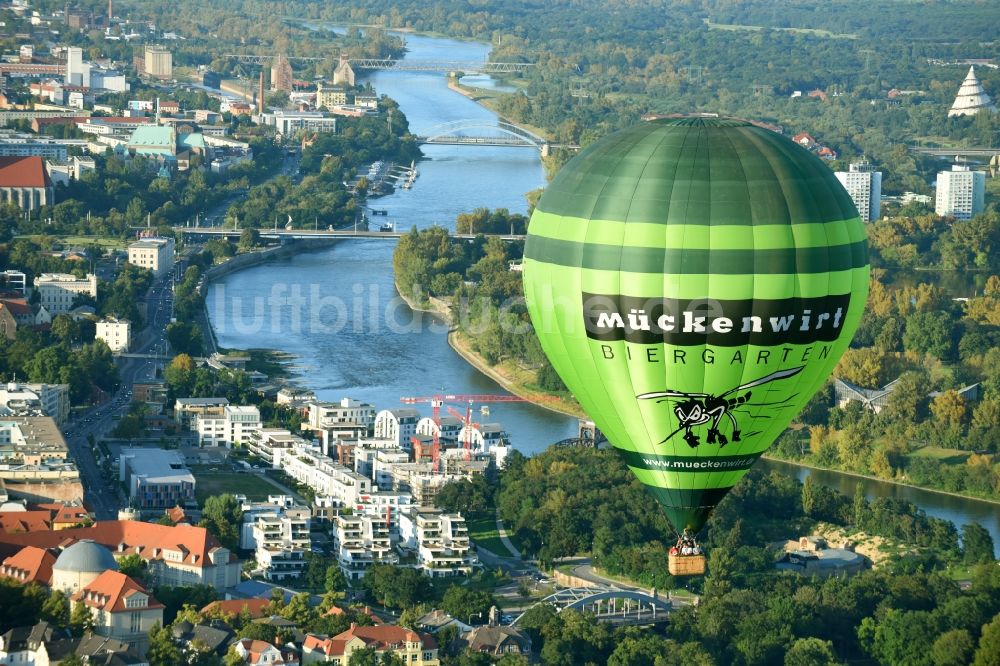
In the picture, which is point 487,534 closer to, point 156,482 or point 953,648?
point 156,482

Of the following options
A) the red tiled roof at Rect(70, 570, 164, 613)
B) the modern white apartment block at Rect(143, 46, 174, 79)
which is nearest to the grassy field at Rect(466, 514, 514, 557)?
the red tiled roof at Rect(70, 570, 164, 613)

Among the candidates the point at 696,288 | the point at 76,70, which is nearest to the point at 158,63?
the point at 76,70

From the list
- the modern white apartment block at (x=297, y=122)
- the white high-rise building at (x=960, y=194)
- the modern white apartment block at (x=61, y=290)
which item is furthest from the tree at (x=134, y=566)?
the modern white apartment block at (x=297, y=122)

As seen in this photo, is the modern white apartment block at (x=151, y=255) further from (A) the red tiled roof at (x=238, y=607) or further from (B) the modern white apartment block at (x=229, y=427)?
(A) the red tiled roof at (x=238, y=607)

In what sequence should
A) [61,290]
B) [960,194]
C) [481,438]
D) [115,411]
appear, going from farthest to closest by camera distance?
[960,194] → [61,290] → [115,411] → [481,438]

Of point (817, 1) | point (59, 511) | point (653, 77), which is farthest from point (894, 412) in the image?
point (817, 1)

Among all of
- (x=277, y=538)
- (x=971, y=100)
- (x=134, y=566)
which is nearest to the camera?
(x=134, y=566)
